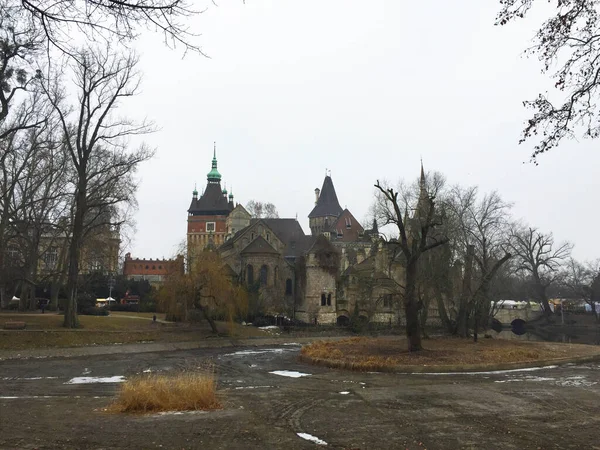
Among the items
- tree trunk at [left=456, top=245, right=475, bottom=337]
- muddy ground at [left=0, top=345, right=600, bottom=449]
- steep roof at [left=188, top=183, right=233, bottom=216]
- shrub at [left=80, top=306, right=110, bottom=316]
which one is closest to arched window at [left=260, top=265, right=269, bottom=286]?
shrub at [left=80, top=306, right=110, bottom=316]

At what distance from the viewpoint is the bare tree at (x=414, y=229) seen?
20656mm

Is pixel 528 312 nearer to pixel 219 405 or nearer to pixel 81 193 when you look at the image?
pixel 81 193

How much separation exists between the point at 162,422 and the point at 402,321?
1923 inches

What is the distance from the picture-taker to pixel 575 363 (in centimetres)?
1917

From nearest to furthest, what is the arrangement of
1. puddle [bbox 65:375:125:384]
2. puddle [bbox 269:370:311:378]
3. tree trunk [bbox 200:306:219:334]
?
puddle [bbox 65:375:125:384] < puddle [bbox 269:370:311:378] < tree trunk [bbox 200:306:219:334]

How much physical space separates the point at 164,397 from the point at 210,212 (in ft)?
305

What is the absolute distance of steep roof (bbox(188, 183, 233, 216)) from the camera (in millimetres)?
100188

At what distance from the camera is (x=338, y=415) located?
9.30 metres

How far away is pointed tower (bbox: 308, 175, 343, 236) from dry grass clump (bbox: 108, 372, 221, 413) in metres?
74.7

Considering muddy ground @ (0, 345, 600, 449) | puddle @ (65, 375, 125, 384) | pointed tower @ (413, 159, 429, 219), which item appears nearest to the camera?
muddy ground @ (0, 345, 600, 449)

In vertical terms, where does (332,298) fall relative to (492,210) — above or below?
below

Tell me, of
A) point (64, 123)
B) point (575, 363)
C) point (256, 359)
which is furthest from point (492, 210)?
point (64, 123)

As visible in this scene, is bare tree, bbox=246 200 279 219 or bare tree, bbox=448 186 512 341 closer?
bare tree, bbox=448 186 512 341

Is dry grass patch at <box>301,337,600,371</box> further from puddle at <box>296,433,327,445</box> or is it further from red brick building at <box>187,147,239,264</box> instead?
red brick building at <box>187,147,239,264</box>
